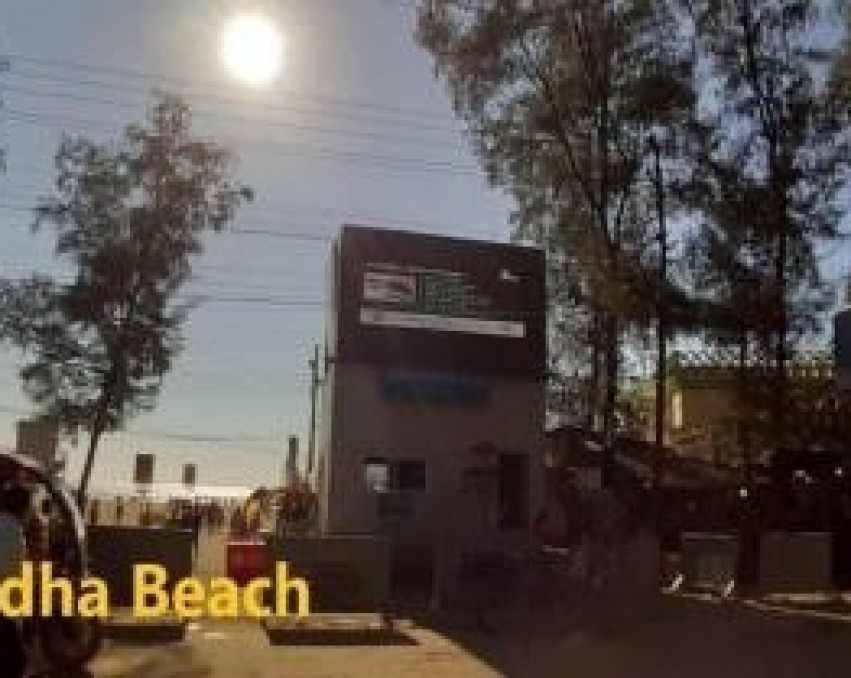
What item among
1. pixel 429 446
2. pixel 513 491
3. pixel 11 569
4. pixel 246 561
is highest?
pixel 429 446

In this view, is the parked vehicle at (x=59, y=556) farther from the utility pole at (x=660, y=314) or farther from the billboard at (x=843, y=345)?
the utility pole at (x=660, y=314)

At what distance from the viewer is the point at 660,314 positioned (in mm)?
34812

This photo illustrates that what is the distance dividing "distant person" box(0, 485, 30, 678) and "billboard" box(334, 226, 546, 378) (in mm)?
21371

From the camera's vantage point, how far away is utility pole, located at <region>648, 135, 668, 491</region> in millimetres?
34938

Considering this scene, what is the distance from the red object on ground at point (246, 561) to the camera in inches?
931

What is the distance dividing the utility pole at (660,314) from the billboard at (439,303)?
98.6 inches

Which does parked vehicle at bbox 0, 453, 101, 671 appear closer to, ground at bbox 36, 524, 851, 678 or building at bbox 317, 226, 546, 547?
ground at bbox 36, 524, 851, 678

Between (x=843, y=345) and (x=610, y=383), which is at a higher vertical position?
(x=843, y=345)

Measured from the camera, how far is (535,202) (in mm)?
39125

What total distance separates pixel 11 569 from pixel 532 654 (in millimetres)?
10705

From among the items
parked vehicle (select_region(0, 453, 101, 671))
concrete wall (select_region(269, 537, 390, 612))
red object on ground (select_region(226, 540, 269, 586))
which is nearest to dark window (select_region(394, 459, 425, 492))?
concrete wall (select_region(269, 537, 390, 612))

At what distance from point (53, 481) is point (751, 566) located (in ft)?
76.8

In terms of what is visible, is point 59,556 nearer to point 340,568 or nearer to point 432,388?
point 340,568

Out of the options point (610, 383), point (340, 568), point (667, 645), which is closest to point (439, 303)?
point (610, 383)
